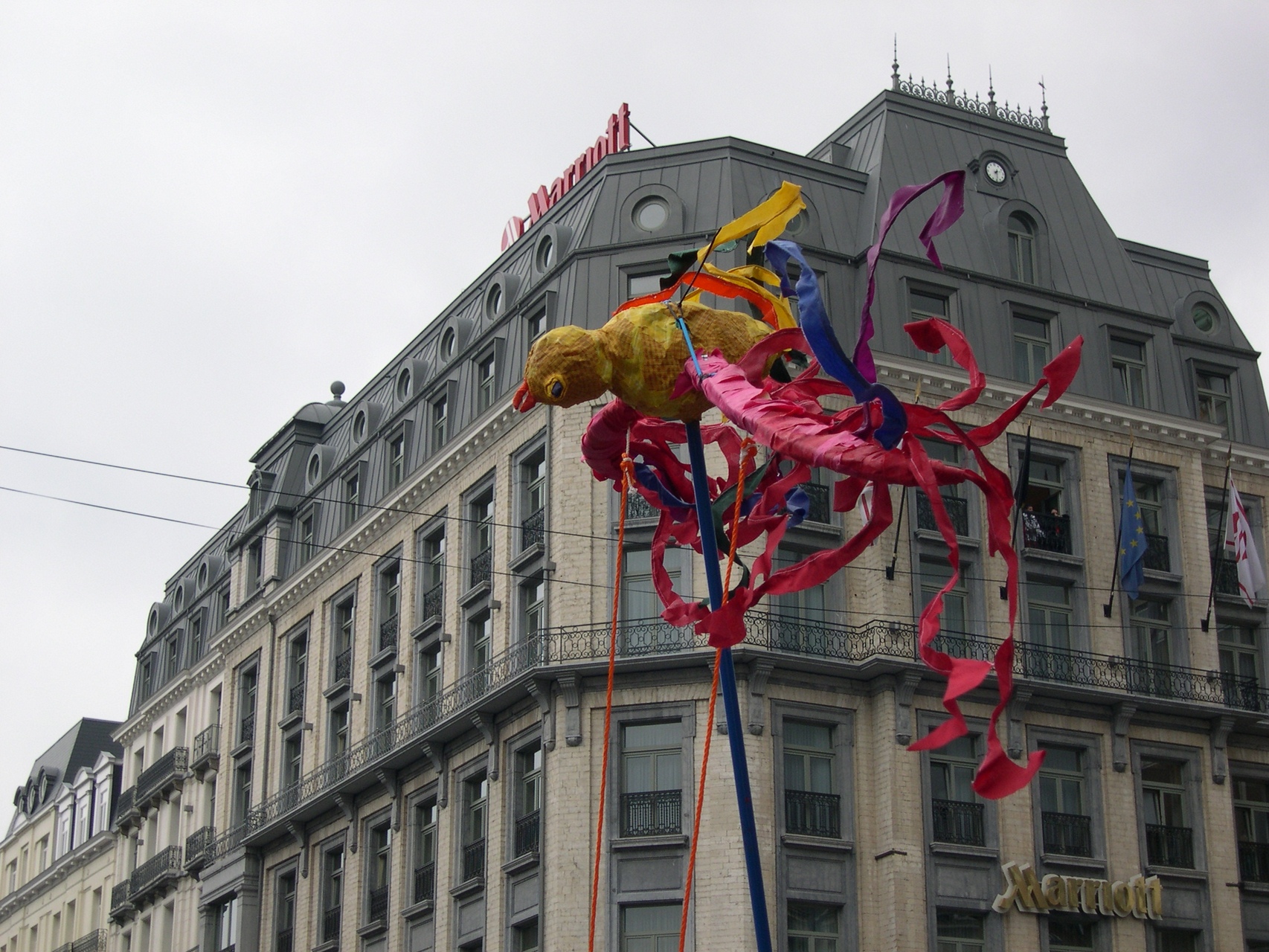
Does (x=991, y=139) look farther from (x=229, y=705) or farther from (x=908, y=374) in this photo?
(x=229, y=705)

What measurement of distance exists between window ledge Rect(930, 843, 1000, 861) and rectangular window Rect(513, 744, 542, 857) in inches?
325

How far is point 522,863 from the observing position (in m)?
40.3

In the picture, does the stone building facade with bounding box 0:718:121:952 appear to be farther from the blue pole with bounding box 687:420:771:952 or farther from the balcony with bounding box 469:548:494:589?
the blue pole with bounding box 687:420:771:952

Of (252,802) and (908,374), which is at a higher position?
(908,374)

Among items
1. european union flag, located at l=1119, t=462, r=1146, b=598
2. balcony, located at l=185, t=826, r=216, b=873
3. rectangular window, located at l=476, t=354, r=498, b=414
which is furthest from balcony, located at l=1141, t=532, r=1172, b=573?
balcony, located at l=185, t=826, r=216, b=873

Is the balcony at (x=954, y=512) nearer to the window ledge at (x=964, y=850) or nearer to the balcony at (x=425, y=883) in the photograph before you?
the window ledge at (x=964, y=850)

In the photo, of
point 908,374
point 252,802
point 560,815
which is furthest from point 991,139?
point 252,802

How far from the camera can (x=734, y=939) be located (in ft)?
121

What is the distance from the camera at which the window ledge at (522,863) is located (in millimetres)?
39812

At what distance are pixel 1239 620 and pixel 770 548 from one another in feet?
108

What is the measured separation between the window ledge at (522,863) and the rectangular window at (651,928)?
254cm

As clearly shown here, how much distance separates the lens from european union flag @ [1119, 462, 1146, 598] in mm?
42625

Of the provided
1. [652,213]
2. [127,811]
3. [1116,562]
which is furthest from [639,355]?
[127,811]

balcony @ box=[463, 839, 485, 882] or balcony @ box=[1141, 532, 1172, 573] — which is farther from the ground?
balcony @ box=[1141, 532, 1172, 573]
